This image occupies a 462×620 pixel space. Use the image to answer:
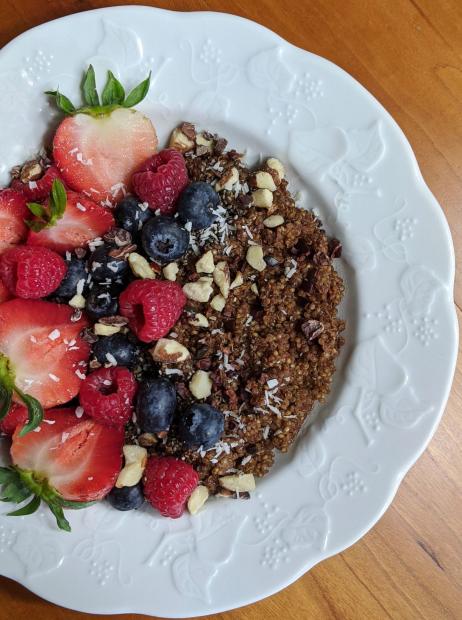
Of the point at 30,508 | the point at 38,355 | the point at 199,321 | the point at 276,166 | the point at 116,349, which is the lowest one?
the point at 30,508

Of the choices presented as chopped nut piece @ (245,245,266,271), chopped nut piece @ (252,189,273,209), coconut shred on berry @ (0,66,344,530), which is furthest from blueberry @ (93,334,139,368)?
chopped nut piece @ (252,189,273,209)

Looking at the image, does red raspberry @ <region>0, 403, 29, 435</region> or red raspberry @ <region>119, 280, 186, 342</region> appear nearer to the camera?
red raspberry @ <region>119, 280, 186, 342</region>

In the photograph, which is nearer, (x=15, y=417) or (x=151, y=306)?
(x=151, y=306)

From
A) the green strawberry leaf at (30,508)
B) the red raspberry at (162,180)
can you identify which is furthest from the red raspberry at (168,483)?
the red raspberry at (162,180)

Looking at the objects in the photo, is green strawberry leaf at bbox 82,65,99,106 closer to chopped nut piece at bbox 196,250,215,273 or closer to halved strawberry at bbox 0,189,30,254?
halved strawberry at bbox 0,189,30,254

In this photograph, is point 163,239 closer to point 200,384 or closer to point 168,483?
point 200,384

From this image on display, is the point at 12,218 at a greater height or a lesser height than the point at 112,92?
lesser

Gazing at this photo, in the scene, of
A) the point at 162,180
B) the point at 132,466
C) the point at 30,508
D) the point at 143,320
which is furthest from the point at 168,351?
the point at 30,508
